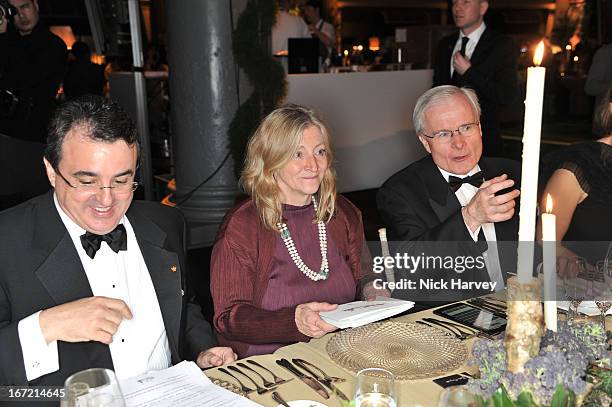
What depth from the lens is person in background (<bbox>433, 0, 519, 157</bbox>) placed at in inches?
181

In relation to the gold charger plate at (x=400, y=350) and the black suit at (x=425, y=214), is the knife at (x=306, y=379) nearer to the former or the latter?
the gold charger plate at (x=400, y=350)

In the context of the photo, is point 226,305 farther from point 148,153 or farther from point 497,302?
point 148,153

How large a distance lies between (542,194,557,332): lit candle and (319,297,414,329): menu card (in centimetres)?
58

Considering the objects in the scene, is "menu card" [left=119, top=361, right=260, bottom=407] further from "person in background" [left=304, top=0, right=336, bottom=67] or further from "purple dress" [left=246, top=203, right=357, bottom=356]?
"person in background" [left=304, top=0, right=336, bottom=67]

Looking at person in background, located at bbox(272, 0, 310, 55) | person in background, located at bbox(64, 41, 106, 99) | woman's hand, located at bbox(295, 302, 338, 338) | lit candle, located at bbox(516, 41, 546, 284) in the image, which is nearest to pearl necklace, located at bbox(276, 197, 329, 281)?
woman's hand, located at bbox(295, 302, 338, 338)

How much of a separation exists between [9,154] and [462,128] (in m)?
2.25

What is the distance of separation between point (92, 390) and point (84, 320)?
427 mm

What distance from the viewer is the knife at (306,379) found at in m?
1.50

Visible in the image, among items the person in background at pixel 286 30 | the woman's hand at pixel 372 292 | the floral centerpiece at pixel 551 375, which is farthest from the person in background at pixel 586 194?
the person in background at pixel 286 30

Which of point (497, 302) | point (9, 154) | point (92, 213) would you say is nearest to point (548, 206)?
point (497, 302)

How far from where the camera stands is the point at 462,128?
258 centimetres

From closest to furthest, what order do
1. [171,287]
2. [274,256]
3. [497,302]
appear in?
[171,287]
[497,302]
[274,256]

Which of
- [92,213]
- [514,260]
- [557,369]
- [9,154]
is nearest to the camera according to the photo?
[557,369]

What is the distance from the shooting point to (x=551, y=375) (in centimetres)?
106
